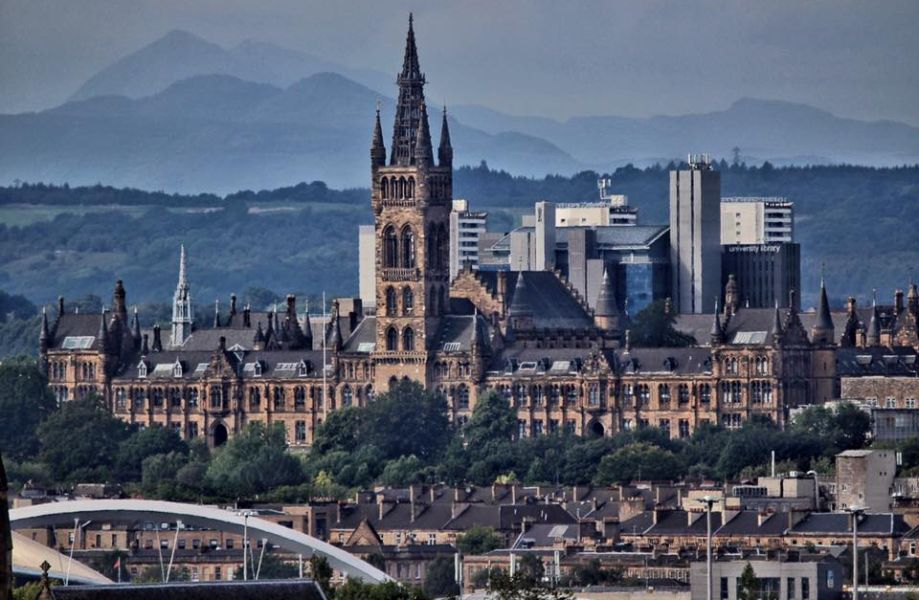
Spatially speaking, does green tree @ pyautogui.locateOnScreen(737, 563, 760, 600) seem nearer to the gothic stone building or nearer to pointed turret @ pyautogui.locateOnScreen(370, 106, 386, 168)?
the gothic stone building

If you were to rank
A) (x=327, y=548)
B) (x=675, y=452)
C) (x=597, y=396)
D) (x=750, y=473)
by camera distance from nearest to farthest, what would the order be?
1. (x=327, y=548)
2. (x=750, y=473)
3. (x=675, y=452)
4. (x=597, y=396)

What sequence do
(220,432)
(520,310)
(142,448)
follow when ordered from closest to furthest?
1. (142,448)
2. (220,432)
3. (520,310)

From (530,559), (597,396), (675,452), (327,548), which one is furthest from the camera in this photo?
(597,396)

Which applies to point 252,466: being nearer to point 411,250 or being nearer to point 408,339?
point 408,339

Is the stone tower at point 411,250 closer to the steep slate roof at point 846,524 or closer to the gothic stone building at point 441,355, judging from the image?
the gothic stone building at point 441,355

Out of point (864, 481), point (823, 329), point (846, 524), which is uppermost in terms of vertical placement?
point (823, 329)

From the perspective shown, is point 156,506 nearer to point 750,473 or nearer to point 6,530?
point 750,473

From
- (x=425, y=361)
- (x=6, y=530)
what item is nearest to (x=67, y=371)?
(x=425, y=361)

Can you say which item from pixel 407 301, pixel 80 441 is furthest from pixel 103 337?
pixel 80 441
